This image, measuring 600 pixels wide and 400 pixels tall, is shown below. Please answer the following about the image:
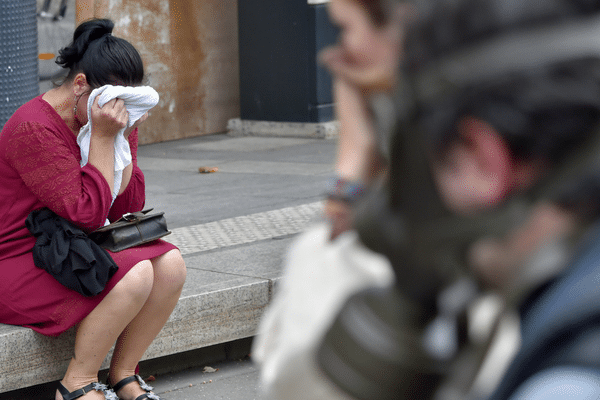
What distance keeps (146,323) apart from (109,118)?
31.0 inches

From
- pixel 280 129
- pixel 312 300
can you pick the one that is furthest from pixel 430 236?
pixel 280 129

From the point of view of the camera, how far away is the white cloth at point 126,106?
3.18 metres

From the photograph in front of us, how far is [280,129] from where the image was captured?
10531 millimetres

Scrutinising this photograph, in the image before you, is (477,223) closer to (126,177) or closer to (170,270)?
(170,270)

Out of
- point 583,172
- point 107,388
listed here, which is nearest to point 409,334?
point 583,172

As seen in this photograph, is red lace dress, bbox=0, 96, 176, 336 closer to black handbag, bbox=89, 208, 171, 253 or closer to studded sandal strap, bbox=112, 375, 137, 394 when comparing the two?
black handbag, bbox=89, 208, 171, 253

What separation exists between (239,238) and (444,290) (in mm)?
4470

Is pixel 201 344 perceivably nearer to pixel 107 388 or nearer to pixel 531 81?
pixel 107 388

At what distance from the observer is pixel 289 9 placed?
33.8ft

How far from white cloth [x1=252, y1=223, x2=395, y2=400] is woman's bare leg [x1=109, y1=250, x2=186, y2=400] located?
2.61 m

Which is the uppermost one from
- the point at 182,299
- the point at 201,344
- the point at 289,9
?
the point at 289,9

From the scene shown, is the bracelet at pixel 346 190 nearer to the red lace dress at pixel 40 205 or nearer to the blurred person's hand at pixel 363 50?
the blurred person's hand at pixel 363 50

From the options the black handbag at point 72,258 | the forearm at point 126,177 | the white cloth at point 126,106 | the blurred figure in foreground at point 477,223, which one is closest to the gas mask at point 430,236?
the blurred figure in foreground at point 477,223

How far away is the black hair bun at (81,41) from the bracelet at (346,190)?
270 centimetres
